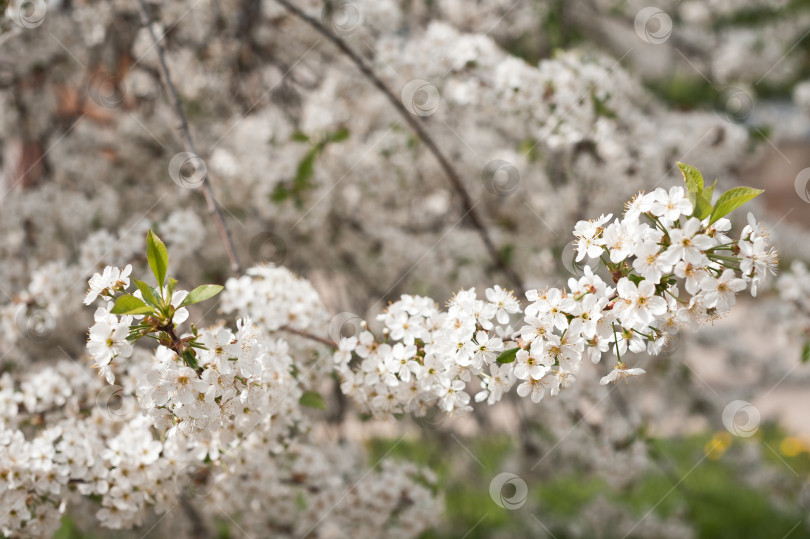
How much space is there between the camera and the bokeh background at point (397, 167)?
2785 millimetres

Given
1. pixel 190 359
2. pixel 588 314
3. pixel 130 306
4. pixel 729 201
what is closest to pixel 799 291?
pixel 729 201

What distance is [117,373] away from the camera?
2.13 metres

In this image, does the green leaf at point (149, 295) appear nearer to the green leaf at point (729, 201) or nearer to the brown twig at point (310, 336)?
the brown twig at point (310, 336)

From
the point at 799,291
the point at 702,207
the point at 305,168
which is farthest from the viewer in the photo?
the point at 305,168

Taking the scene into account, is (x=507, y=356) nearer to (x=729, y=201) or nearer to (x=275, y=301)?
(x=729, y=201)

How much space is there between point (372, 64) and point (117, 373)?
1885mm

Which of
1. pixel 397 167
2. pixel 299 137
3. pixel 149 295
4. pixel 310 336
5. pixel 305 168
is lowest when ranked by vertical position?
pixel 149 295

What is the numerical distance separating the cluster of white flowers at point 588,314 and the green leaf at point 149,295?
52 centimetres

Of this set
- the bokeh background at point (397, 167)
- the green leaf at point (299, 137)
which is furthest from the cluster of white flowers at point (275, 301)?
the green leaf at point (299, 137)

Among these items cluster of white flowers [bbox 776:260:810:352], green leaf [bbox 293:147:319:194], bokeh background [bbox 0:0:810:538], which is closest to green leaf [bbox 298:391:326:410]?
bokeh background [bbox 0:0:810:538]

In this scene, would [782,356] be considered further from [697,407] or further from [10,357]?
[10,357]

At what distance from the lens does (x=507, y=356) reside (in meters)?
1.42

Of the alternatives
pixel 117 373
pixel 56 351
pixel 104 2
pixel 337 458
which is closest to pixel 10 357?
pixel 56 351

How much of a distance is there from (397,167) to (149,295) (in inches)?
94.8
